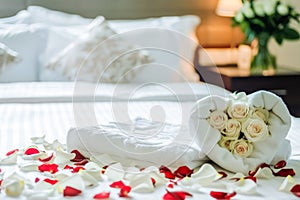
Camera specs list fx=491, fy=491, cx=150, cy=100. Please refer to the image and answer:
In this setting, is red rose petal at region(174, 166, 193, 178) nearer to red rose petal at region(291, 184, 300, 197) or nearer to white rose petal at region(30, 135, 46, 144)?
red rose petal at region(291, 184, 300, 197)

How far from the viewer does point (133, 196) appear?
122 centimetres

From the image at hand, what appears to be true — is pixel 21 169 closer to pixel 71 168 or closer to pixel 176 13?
pixel 71 168

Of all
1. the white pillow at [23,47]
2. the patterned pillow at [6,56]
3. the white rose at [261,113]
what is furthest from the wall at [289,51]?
the white rose at [261,113]

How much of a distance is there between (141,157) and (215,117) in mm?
248

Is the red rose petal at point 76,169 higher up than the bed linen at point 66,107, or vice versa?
the red rose petal at point 76,169

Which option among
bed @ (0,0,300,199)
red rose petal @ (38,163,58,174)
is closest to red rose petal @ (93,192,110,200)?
bed @ (0,0,300,199)

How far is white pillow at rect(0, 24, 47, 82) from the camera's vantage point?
3.03 m

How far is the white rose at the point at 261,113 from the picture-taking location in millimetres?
1476

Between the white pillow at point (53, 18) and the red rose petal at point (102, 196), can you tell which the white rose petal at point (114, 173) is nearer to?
the red rose petal at point (102, 196)

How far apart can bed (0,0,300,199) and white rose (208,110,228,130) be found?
83 mm

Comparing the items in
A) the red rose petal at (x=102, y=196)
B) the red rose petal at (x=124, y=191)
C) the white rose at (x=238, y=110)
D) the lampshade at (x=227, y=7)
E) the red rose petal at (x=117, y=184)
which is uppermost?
the lampshade at (x=227, y=7)

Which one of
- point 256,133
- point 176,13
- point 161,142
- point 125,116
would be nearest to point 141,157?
point 161,142

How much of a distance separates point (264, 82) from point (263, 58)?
293 millimetres

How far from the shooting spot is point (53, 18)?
11.1 ft
